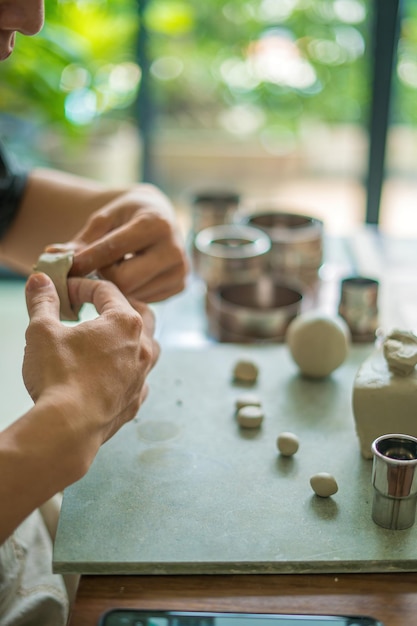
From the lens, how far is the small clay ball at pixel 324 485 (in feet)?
2.71

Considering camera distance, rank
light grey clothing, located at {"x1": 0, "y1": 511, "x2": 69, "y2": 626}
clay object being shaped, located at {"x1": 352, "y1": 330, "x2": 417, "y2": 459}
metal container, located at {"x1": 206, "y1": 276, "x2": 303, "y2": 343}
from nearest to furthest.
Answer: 1. light grey clothing, located at {"x1": 0, "y1": 511, "x2": 69, "y2": 626}
2. clay object being shaped, located at {"x1": 352, "y1": 330, "x2": 417, "y2": 459}
3. metal container, located at {"x1": 206, "y1": 276, "x2": 303, "y2": 343}

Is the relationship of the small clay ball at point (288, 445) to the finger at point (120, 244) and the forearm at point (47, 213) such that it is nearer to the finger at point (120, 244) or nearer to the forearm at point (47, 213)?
the finger at point (120, 244)

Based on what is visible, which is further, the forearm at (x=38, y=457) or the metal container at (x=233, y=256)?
the metal container at (x=233, y=256)

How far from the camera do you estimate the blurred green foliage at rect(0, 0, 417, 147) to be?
8.07 ft

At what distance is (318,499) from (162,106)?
2360 millimetres

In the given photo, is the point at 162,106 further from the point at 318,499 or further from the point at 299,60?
the point at 318,499

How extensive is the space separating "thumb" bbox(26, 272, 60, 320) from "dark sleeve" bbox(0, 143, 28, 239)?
471mm

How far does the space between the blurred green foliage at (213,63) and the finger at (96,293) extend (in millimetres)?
1565

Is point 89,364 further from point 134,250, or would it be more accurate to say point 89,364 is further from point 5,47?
point 5,47

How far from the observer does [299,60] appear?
2.79 meters

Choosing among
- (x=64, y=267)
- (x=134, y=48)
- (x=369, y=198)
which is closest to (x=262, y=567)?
(x=64, y=267)

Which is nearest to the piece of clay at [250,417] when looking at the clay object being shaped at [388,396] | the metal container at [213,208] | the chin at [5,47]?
the clay object being shaped at [388,396]

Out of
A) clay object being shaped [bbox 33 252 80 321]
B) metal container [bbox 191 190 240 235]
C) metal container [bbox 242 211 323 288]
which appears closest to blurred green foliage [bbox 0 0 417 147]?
metal container [bbox 191 190 240 235]

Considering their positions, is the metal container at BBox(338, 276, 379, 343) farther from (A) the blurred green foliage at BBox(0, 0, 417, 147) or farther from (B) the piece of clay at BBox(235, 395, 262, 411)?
(A) the blurred green foliage at BBox(0, 0, 417, 147)
